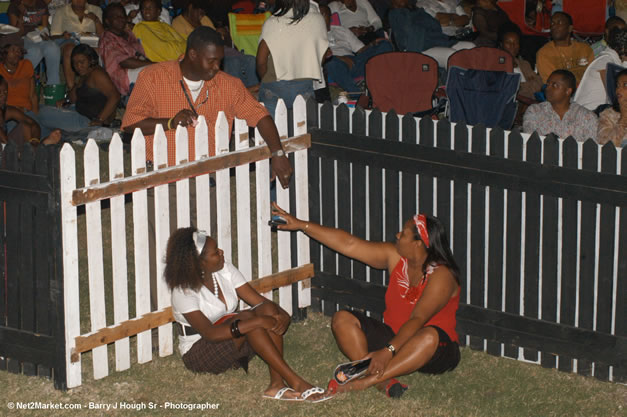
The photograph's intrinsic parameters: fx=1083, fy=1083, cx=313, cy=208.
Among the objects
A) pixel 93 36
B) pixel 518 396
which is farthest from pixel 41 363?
pixel 93 36

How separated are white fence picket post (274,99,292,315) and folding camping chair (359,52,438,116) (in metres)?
4.88

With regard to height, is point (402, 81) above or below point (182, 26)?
below

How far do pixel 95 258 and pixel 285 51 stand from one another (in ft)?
13.5

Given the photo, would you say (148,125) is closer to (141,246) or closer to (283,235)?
(141,246)

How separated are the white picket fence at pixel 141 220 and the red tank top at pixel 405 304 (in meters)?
1.15

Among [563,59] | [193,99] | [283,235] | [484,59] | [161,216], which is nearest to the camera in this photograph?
[161,216]

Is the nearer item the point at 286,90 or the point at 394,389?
the point at 394,389

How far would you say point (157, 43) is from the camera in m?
13.9

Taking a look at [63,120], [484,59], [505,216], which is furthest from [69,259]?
[484,59]

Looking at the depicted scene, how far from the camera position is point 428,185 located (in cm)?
735

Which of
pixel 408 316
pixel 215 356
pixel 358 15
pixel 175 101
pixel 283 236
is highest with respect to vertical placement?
pixel 358 15

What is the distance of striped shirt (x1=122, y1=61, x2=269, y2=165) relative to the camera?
23.8ft

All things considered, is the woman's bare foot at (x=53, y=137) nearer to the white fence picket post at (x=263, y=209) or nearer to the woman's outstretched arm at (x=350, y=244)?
the white fence picket post at (x=263, y=209)

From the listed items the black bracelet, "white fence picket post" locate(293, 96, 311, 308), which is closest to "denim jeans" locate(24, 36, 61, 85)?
"white fence picket post" locate(293, 96, 311, 308)
